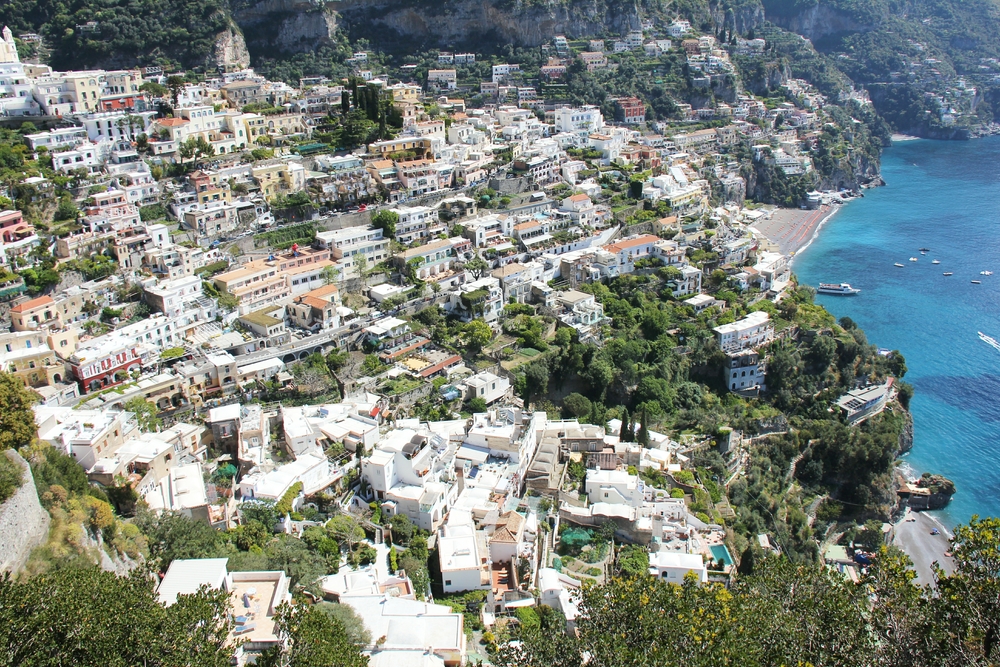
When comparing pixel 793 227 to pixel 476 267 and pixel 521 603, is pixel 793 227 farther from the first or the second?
pixel 521 603

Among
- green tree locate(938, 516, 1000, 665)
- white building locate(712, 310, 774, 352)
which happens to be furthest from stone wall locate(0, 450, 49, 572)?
white building locate(712, 310, 774, 352)

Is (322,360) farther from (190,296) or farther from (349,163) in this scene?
(349,163)

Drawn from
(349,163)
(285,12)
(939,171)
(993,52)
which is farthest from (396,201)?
(993,52)

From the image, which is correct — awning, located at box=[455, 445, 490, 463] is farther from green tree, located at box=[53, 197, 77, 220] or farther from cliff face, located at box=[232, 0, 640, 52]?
cliff face, located at box=[232, 0, 640, 52]

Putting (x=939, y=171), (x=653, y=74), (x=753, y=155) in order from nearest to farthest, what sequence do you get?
1. (x=753, y=155)
2. (x=653, y=74)
3. (x=939, y=171)

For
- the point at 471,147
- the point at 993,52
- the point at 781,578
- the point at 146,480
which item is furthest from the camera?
the point at 993,52

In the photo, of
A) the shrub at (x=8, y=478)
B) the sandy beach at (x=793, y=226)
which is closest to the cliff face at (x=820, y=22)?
the sandy beach at (x=793, y=226)
